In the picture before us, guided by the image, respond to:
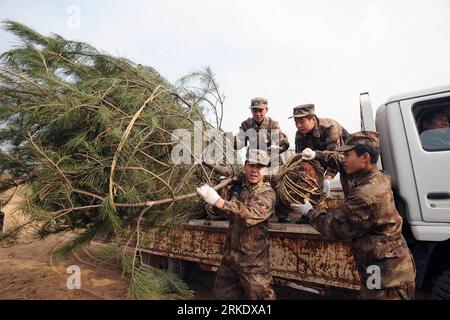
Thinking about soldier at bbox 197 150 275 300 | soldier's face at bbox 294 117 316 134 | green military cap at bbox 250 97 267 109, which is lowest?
soldier at bbox 197 150 275 300

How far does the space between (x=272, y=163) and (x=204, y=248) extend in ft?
4.06

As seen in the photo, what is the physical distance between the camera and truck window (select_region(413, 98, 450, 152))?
238 cm

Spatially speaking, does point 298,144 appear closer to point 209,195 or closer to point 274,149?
point 274,149

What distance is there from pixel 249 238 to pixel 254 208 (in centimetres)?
30

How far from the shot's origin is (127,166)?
2221 millimetres

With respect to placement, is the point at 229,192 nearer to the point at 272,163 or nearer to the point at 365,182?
the point at 272,163

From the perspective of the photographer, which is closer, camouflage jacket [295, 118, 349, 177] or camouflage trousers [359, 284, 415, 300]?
camouflage trousers [359, 284, 415, 300]

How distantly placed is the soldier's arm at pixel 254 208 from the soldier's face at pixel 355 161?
2.11 ft

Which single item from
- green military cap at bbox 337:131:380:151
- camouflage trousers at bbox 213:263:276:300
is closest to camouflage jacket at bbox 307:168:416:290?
green military cap at bbox 337:131:380:151

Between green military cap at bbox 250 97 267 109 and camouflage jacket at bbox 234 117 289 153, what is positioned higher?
green military cap at bbox 250 97 267 109

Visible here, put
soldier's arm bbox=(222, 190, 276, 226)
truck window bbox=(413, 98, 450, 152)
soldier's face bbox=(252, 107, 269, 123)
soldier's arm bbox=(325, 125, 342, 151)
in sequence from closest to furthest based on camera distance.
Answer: soldier's arm bbox=(222, 190, 276, 226)
truck window bbox=(413, 98, 450, 152)
soldier's arm bbox=(325, 125, 342, 151)
soldier's face bbox=(252, 107, 269, 123)

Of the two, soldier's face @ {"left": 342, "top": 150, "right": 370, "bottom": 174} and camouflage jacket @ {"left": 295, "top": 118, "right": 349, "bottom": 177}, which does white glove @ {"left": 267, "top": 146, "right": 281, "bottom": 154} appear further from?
soldier's face @ {"left": 342, "top": 150, "right": 370, "bottom": 174}

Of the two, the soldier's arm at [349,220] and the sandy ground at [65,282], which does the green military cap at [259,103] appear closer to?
the soldier's arm at [349,220]

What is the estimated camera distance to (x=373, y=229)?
1.98 metres
